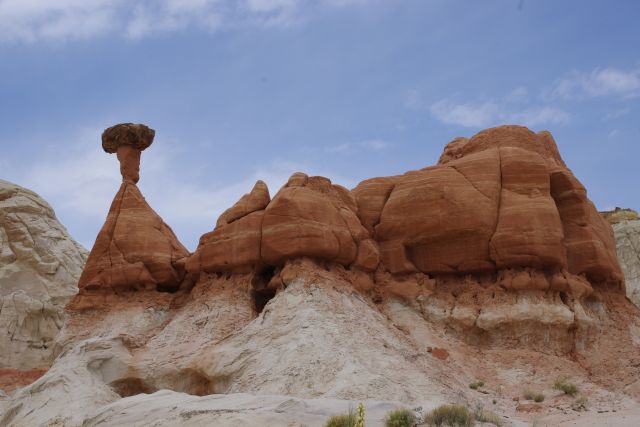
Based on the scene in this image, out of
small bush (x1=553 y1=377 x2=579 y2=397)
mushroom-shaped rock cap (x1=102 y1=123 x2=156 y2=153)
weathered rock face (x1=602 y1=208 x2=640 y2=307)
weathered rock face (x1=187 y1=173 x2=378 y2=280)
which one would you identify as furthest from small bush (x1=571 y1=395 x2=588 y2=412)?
weathered rock face (x1=602 y1=208 x2=640 y2=307)

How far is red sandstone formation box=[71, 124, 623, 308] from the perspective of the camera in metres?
25.2

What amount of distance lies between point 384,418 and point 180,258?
17216 millimetres

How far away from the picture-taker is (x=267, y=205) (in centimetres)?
2706

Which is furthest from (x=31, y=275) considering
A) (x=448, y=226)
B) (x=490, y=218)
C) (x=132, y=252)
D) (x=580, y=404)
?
(x=580, y=404)

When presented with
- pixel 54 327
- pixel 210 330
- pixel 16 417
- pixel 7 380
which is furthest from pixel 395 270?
pixel 54 327

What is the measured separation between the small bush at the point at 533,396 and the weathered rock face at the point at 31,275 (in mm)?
26205

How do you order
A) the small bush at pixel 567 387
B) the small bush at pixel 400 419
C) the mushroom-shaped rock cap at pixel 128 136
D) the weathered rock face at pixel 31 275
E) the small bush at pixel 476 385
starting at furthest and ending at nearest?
the weathered rock face at pixel 31 275 → the mushroom-shaped rock cap at pixel 128 136 → the small bush at pixel 476 385 → the small bush at pixel 567 387 → the small bush at pixel 400 419

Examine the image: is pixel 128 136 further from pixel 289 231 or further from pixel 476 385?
pixel 476 385

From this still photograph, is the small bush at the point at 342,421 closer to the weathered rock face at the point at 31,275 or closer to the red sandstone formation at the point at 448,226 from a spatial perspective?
the red sandstone formation at the point at 448,226

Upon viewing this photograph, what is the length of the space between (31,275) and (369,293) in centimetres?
2384

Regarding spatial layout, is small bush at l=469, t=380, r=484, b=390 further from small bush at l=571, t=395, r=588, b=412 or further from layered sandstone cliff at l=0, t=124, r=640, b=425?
small bush at l=571, t=395, r=588, b=412

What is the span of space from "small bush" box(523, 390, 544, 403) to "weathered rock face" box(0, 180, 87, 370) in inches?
1032

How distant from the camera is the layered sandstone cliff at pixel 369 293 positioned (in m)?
21.9

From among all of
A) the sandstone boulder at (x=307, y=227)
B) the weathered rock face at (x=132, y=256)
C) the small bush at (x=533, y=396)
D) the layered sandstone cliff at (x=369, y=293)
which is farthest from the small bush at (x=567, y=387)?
the weathered rock face at (x=132, y=256)
